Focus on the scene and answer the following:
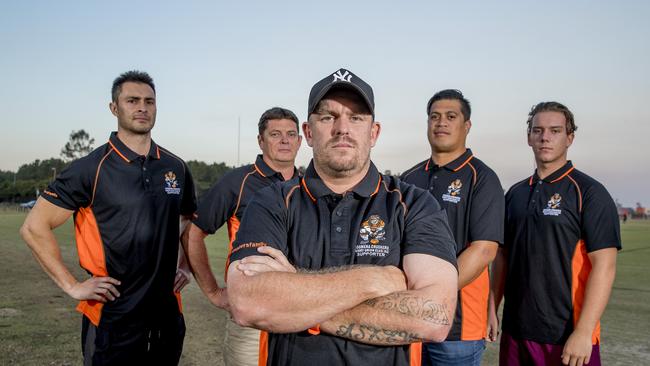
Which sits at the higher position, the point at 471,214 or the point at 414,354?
the point at 471,214

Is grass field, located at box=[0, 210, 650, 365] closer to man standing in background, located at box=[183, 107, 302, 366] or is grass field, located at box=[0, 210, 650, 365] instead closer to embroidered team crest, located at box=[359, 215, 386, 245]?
man standing in background, located at box=[183, 107, 302, 366]

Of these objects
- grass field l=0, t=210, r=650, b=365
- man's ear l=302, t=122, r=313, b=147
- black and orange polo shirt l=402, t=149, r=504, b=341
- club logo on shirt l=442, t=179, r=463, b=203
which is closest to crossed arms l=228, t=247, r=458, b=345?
man's ear l=302, t=122, r=313, b=147

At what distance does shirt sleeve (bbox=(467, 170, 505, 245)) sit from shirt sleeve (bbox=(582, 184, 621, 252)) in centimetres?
65

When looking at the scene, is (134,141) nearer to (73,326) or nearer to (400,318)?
(400,318)

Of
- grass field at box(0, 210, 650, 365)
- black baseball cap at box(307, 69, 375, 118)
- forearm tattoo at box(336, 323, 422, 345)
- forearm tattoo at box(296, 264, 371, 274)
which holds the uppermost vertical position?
black baseball cap at box(307, 69, 375, 118)

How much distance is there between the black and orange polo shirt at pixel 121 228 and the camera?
4.38 m

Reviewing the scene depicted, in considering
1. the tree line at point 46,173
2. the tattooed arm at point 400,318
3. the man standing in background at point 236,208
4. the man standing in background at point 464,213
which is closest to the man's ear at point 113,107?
the man standing in background at point 236,208

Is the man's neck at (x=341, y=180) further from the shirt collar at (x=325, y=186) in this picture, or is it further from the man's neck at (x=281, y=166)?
the man's neck at (x=281, y=166)

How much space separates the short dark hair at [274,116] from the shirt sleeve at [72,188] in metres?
1.69

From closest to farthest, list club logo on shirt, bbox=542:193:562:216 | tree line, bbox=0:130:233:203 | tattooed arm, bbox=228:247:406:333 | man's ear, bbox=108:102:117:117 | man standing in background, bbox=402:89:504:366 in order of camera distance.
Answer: tattooed arm, bbox=228:247:406:333 < man standing in background, bbox=402:89:504:366 < club logo on shirt, bbox=542:193:562:216 < man's ear, bbox=108:102:117:117 < tree line, bbox=0:130:233:203

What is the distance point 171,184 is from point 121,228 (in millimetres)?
635

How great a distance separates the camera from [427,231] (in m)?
Answer: 2.65

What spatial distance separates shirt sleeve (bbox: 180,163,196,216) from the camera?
5059 mm

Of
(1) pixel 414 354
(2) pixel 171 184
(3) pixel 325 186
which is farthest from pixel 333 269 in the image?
(2) pixel 171 184
